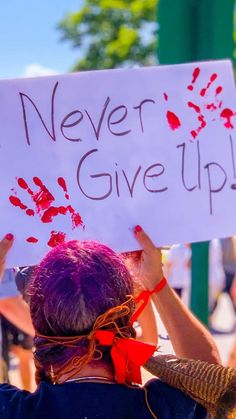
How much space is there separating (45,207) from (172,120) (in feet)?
1.45

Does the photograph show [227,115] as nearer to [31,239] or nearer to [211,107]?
[211,107]

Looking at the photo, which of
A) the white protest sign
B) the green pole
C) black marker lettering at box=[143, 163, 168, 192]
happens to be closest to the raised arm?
the white protest sign

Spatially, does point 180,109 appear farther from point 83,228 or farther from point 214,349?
point 214,349

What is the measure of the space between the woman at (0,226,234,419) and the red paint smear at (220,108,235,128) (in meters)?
0.76

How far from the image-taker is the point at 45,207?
160 cm

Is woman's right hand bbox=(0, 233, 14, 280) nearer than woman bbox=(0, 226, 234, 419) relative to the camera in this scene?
No

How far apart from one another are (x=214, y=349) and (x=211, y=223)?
0.47 metres

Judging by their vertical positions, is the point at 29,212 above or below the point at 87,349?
above

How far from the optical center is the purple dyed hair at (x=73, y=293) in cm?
115

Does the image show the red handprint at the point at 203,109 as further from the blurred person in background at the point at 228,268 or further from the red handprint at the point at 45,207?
the blurred person in background at the point at 228,268

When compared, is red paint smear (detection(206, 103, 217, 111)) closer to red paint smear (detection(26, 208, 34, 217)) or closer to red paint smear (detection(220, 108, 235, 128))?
red paint smear (detection(220, 108, 235, 128))

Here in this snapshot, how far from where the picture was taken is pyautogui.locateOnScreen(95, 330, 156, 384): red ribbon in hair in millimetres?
1161

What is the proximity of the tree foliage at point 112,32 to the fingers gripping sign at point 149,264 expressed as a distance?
43.1 ft

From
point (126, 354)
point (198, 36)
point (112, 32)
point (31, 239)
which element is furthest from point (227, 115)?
point (112, 32)
